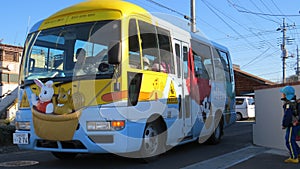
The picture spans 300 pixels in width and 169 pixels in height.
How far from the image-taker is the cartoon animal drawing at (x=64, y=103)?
6.61 meters

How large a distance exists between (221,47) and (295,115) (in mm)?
5413

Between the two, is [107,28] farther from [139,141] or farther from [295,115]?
[295,115]

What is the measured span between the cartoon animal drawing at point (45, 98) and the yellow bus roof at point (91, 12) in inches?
51.6

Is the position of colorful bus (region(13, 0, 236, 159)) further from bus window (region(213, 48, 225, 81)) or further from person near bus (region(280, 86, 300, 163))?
bus window (region(213, 48, 225, 81))

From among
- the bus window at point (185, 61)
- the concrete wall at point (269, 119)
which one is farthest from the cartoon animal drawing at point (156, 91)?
the concrete wall at point (269, 119)

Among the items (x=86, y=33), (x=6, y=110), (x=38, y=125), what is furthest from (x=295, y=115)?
(x=6, y=110)

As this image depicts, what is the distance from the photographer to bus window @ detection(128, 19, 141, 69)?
22.8 ft

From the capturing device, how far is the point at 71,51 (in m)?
6.99

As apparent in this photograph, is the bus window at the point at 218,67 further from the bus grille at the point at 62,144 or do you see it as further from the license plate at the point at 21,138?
the license plate at the point at 21,138

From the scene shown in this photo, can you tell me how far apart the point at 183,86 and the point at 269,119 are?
338cm

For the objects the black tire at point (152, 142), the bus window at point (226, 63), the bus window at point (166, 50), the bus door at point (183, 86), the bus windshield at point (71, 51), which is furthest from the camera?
the bus window at point (226, 63)

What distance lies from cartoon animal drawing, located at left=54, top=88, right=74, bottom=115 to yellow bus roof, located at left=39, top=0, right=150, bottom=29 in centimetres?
147

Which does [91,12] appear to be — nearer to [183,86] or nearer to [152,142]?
[152,142]

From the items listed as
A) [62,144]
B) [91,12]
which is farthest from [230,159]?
[91,12]
